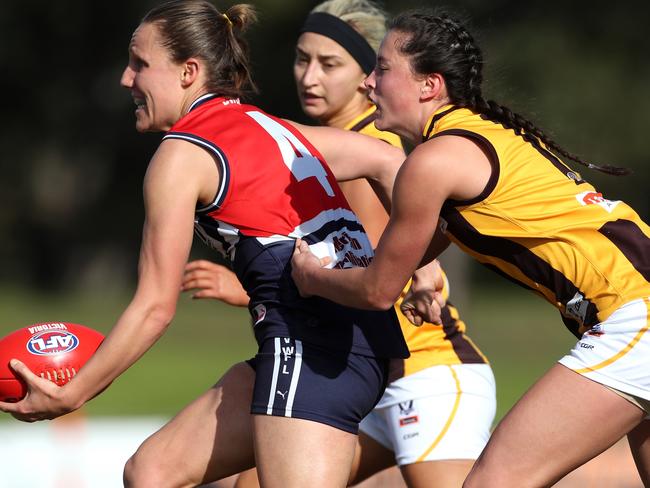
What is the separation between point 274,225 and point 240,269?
0.71 ft

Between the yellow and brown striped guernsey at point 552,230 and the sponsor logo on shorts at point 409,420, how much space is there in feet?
4.26

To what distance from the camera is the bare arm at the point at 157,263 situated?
398 centimetres

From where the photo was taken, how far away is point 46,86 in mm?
30750

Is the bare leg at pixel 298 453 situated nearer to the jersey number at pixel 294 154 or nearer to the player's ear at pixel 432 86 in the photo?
the jersey number at pixel 294 154

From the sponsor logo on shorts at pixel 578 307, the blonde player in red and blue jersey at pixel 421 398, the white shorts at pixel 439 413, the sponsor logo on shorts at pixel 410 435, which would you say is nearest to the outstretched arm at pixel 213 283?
the blonde player in red and blue jersey at pixel 421 398

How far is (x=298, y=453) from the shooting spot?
3.93m

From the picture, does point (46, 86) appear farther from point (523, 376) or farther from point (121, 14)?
point (523, 376)

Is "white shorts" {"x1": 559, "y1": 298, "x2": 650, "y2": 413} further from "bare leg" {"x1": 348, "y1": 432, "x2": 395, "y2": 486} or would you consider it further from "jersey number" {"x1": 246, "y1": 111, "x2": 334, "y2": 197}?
"bare leg" {"x1": 348, "y1": 432, "x2": 395, "y2": 486}

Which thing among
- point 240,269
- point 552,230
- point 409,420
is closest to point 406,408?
point 409,420

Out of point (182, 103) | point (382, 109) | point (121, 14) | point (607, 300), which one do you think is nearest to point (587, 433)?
point (607, 300)

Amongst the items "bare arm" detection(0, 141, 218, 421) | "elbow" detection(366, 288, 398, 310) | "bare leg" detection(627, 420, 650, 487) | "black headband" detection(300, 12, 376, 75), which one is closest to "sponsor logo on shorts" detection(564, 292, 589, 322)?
"bare leg" detection(627, 420, 650, 487)

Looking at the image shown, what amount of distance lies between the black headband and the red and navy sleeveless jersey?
154 cm

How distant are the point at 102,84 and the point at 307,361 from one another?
27.6 m

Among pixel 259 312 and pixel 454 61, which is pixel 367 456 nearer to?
pixel 259 312
